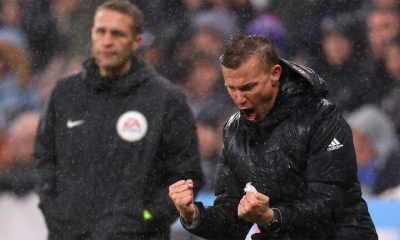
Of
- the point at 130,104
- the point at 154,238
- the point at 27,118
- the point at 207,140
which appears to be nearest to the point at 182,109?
the point at 130,104

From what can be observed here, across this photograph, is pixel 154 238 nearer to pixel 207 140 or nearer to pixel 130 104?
pixel 130 104

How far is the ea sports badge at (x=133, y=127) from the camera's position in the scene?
457 centimetres

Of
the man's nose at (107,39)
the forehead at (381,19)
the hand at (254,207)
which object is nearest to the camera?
the hand at (254,207)

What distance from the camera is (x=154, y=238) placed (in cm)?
447

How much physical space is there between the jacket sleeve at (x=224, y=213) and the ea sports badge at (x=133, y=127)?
1.09 m

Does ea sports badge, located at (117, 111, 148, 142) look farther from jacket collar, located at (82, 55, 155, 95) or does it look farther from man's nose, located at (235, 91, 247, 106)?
man's nose, located at (235, 91, 247, 106)

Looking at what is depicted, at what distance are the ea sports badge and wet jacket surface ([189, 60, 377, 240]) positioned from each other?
118cm

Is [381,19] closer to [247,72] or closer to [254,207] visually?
[247,72]

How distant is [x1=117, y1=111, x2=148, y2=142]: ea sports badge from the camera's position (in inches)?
180

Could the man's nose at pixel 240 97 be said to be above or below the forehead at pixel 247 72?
below

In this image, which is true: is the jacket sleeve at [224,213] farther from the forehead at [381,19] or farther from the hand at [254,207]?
the forehead at [381,19]

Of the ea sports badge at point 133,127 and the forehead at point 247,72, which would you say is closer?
the forehead at point 247,72

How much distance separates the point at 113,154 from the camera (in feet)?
14.7

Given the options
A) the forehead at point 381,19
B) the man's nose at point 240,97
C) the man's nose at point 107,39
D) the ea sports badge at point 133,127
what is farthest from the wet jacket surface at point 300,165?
the forehead at point 381,19
